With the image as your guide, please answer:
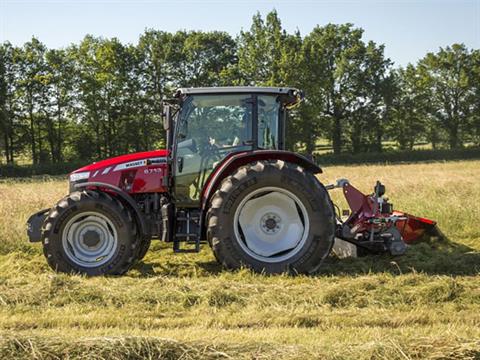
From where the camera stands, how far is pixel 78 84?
42.0 metres

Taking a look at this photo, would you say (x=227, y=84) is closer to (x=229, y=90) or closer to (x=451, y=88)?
(x=451, y=88)

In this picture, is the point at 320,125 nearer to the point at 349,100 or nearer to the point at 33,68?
the point at 349,100

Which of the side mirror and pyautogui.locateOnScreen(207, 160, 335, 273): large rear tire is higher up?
the side mirror

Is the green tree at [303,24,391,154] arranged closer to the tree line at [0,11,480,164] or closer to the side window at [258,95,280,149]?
the tree line at [0,11,480,164]

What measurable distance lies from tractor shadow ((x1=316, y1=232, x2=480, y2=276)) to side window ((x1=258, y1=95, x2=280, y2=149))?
1703 mm

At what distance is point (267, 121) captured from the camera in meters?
6.52

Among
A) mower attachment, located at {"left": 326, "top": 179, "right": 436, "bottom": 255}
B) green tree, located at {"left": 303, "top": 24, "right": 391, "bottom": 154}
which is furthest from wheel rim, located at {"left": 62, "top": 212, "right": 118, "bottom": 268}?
green tree, located at {"left": 303, "top": 24, "right": 391, "bottom": 154}

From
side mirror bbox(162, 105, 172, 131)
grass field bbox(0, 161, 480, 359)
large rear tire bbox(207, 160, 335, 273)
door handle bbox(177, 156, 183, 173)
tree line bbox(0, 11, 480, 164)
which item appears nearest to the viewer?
grass field bbox(0, 161, 480, 359)

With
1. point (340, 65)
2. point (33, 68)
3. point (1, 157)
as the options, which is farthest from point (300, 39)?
point (1, 157)

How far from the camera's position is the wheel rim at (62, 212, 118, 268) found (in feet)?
20.8

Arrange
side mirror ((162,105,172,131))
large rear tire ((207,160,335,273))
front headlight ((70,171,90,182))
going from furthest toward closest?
front headlight ((70,171,90,182)) → side mirror ((162,105,172,131)) → large rear tire ((207,160,335,273))

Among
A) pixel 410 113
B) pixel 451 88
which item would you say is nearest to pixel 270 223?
pixel 410 113

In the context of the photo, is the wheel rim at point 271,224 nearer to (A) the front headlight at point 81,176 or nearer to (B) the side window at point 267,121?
(B) the side window at point 267,121

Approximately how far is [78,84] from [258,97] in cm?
3850
